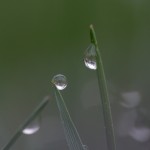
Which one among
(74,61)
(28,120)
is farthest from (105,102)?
(74,61)

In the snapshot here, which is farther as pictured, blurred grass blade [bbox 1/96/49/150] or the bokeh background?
the bokeh background

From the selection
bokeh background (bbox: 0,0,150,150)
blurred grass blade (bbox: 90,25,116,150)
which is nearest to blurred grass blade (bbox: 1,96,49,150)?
blurred grass blade (bbox: 90,25,116,150)

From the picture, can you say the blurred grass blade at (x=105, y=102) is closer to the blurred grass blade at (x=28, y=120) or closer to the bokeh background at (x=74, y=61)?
the blurred grass blade at (x=28, y=120)

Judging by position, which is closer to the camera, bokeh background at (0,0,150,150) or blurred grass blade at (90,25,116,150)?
blurred grass blade at (90,25,116,150)

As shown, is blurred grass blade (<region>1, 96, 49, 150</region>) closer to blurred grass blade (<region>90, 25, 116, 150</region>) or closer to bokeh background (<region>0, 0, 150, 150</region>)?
blurred grass blade (<region>90, 25, 116, 150</region>)

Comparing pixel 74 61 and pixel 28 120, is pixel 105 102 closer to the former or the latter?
pixel 28 120

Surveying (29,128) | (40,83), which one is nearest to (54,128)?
(40,83)

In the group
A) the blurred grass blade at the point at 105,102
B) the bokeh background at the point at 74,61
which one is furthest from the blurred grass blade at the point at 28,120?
the bokeh background at the point at 74,61

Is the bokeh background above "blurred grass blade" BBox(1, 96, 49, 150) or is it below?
above
